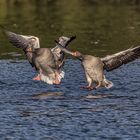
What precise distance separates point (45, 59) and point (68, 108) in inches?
119

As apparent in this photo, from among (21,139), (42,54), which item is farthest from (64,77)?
(21,139)

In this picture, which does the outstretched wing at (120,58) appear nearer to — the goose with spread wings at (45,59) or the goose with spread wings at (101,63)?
the goose with spread wings at (101,63)

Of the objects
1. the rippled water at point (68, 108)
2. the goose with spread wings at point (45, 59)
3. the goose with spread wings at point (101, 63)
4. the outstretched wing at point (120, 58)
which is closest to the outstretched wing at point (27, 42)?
the goose with spread wings at point (45, 59)

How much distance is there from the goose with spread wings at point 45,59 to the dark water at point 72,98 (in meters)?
0.38

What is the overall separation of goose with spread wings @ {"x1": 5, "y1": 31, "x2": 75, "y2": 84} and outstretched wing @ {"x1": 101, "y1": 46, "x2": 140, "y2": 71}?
4.41 ft

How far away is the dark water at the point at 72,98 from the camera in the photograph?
53.1 ft

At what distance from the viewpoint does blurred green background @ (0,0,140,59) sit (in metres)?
31.6

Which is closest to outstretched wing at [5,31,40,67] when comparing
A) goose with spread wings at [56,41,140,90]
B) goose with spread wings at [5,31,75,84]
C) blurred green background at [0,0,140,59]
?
goose with spread wings at [5,31,75,84]

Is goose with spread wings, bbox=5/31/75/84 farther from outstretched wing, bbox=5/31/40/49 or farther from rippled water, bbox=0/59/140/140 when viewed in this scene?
rippled water, bbox=0/59/140/140

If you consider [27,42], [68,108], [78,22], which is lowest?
[68,108]

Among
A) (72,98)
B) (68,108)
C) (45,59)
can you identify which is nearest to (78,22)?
(45,59)

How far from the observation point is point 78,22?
41.8m

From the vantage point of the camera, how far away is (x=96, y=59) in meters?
20.7

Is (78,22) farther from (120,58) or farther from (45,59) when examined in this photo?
(120,58)
